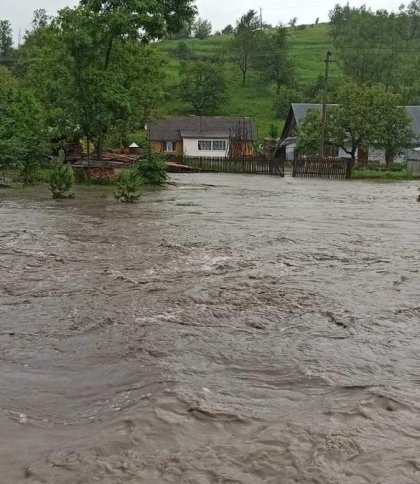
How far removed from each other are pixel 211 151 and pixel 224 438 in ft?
193

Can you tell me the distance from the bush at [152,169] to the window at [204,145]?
1402 inches

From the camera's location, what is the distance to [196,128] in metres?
→ 61.7

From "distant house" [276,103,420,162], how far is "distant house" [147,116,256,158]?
Result: 3.52 metres

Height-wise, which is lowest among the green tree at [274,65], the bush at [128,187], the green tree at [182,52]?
the bush at [128,187]

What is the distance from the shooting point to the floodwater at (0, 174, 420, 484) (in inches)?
135

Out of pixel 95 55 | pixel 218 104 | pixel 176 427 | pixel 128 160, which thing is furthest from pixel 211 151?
pixel 176 427

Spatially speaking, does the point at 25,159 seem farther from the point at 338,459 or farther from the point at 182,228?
the point at 338,459

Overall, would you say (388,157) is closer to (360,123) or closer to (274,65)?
(360,123)

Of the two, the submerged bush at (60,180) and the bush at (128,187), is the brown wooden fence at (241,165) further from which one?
the submerged bush at (60,180)

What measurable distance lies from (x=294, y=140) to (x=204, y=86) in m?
24.4

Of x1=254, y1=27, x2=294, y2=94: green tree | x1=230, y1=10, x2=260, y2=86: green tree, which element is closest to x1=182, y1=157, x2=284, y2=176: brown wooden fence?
x1=254, y1=27, x2=294, y2=94: green tree

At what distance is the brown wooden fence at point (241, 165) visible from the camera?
40625 millimetres

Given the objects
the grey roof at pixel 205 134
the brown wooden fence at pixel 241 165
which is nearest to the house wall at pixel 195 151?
the grey roof at pixel 205 134

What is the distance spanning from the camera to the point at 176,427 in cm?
381
